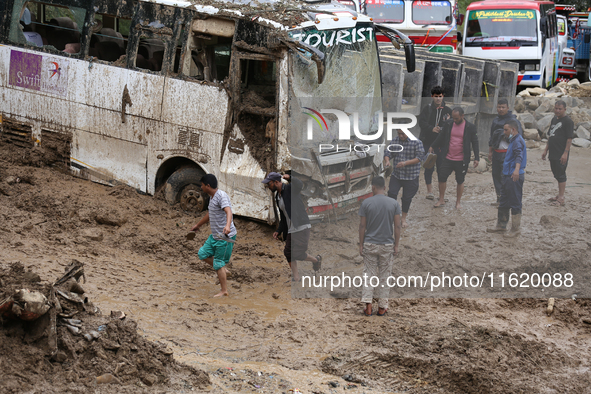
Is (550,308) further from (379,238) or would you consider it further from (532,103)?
→ (532,103)

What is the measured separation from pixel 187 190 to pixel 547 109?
28.9 ft

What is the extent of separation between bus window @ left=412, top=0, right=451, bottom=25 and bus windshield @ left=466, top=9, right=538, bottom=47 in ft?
3.59

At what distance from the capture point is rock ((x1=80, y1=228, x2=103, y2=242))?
7.22m

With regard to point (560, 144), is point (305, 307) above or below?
below

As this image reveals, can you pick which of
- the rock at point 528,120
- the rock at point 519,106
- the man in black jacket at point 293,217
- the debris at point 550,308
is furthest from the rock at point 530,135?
the rock at point 519,106

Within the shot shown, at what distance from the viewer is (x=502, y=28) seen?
1691 cm

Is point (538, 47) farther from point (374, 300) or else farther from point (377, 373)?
point (377, 373)

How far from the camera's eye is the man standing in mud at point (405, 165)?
690 centimetres

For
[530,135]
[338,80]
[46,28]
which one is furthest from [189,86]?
[530,135]

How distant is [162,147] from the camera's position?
7996 millimetres

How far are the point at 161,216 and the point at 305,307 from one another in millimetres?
2757

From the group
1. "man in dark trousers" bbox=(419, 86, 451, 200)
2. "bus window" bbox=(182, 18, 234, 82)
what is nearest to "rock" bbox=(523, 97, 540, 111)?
"man in dark trousers" bbox=(419, 86, 451, 200)

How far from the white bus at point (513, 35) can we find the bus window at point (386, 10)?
2104 millimetres

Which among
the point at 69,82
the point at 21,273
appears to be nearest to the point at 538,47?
the point at 69,82
